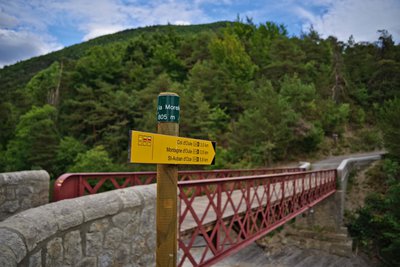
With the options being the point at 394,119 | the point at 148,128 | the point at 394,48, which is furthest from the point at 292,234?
the point at 394,48

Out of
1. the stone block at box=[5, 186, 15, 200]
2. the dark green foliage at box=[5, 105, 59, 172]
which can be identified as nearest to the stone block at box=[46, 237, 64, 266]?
the stone block at box=[5, 186, 15, 200]

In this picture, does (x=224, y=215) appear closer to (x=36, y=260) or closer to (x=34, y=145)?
(x=36, y=260)

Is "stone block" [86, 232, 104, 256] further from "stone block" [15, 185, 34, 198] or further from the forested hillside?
the forested hillside

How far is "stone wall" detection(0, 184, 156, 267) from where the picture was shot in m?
2.42

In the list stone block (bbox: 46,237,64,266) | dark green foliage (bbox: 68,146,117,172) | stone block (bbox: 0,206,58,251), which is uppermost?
stone block (bbox: 0,206,58,251)

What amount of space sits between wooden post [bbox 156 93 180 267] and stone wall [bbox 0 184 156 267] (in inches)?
35.1

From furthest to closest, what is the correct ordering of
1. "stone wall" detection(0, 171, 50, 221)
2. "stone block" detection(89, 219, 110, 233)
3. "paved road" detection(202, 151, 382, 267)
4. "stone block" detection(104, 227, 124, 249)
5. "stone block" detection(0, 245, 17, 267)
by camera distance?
1. "paved road" detection(202, 151, 382, 267)
2. "stone wall" detection(0, 171, 50, 221)
3. "stone block" detection(104, 227, 124, 249)
4. "stone block" detection(89, 219, 110, 233)
5. "stone block" detection(0, 245, 17, 267)

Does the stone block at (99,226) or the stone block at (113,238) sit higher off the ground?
the stone block at (99,226)

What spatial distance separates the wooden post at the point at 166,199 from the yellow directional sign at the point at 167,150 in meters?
0.10

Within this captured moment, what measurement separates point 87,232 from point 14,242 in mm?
869

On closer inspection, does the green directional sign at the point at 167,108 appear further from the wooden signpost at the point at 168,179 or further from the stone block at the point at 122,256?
the stone block at the point at 122,256

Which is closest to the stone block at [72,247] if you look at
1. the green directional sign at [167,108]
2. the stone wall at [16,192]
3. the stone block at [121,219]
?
the stone block at [121,219]

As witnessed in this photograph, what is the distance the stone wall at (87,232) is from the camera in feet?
7.95

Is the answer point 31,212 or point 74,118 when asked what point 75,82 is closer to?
point 74,118
